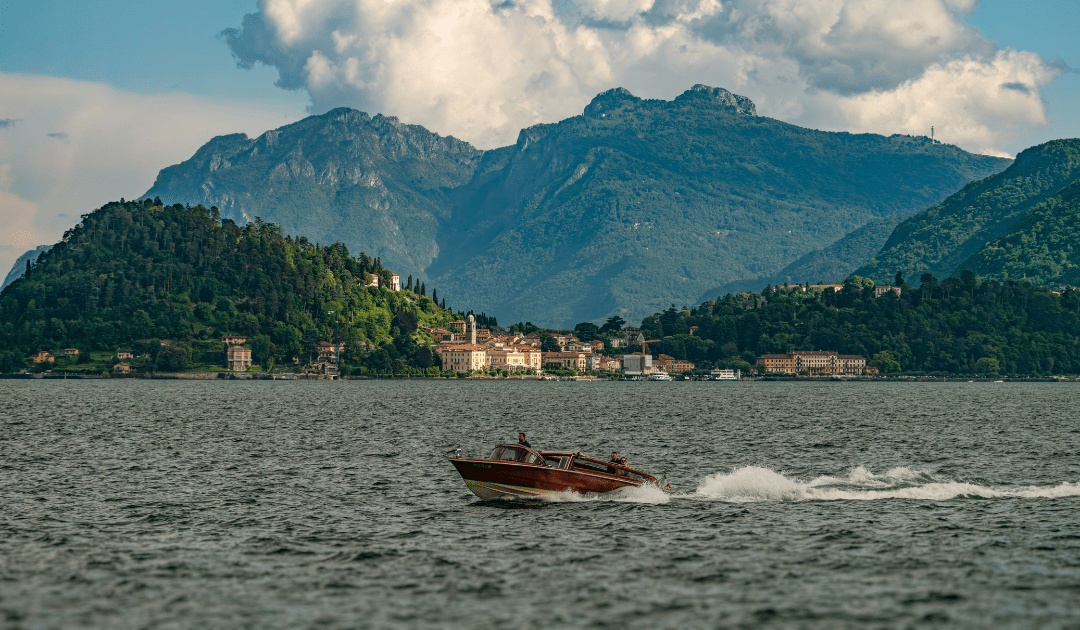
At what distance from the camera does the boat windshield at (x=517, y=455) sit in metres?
52.1

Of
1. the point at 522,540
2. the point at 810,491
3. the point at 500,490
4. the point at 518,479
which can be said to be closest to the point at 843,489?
the point at 810,491

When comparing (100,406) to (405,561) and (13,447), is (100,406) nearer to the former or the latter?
(13,447)

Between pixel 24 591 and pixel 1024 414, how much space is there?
462ft

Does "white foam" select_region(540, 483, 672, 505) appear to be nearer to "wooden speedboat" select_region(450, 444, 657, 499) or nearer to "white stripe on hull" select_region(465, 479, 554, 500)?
"wooden speedboat" select_region(450, 444, 657, 499)

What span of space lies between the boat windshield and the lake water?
2329mm

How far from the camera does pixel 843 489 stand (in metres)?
58.1

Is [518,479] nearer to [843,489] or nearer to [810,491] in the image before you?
[810,491]

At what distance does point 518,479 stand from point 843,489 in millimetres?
19806

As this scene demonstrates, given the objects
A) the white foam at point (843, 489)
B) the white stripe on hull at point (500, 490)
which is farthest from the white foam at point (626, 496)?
the white foam at point (843, 489)

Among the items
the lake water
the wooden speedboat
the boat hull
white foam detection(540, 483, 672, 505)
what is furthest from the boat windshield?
the lake water

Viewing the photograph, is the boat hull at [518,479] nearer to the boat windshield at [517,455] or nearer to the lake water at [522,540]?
the boat windshield at [517,455]

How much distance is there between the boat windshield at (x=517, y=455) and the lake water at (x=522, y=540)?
2329mm

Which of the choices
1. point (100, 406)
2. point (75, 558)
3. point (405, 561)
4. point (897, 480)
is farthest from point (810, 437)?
point (100, 406)

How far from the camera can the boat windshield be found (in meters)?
52.1
